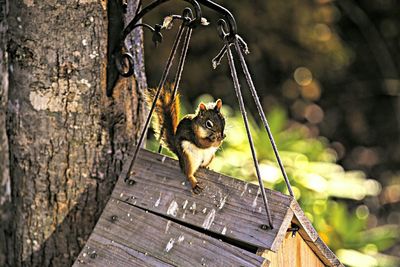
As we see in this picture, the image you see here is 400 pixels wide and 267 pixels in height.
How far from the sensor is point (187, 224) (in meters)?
1.69

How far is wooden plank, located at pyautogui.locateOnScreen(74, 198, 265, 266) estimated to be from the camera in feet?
5.23

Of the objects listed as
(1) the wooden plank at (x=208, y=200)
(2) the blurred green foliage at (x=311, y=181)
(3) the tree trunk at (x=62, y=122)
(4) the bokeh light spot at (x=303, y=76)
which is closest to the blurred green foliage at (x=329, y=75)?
(4) the bokeh light spot at (x=303, y=76)

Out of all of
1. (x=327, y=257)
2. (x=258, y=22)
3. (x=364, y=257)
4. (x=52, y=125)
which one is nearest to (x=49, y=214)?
(x=52, y=125)

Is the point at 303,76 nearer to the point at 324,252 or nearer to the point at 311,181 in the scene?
the point at 311,181

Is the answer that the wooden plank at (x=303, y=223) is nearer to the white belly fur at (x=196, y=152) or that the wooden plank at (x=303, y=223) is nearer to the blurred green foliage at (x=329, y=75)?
the white belly fur at (x=196, y=152)

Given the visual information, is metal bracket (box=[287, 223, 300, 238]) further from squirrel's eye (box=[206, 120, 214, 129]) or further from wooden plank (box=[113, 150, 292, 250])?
squirrel's eye (box=[206, 120, 214, 129])

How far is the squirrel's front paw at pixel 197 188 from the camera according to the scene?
169 cm

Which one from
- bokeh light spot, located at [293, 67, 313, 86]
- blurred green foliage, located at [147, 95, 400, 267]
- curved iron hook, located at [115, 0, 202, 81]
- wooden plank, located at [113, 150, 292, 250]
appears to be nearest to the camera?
wooden plank, located at [113, 150, 292, 250]

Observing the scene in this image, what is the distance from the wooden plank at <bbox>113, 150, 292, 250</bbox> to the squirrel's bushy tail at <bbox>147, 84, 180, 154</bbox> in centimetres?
5

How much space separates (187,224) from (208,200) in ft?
0.26

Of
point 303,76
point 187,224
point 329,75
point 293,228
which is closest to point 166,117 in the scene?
point 187,224

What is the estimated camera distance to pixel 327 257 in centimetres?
172

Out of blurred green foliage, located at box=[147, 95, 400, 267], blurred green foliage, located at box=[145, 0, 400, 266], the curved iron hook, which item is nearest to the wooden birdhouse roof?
the curved iron hook

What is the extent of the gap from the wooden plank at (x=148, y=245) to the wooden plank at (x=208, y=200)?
0.03 m
